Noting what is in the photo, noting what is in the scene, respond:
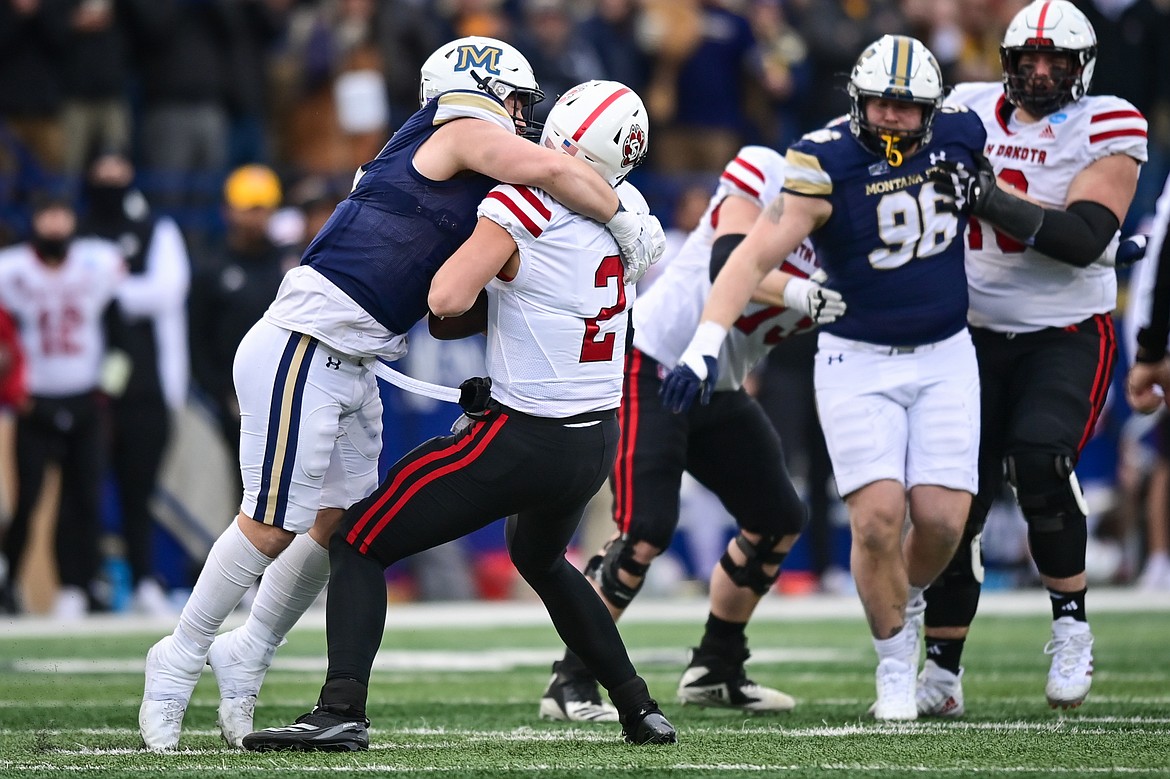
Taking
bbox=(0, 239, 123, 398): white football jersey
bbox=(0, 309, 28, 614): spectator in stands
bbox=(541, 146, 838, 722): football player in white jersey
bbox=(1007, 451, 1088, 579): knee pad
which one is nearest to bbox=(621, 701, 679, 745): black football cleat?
bbox=(541, 146, 838, 722): football player in white jersey

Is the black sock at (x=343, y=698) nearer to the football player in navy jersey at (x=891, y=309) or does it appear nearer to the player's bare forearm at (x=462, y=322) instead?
the player's bare forearm at (x=462, y=322)

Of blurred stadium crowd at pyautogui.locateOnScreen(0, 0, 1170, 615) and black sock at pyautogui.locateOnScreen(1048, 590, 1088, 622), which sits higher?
blurred stadium crowd at pyautogui.locateOnScreen(0, 0, 1170, 615)

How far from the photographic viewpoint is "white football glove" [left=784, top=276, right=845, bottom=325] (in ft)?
18.2

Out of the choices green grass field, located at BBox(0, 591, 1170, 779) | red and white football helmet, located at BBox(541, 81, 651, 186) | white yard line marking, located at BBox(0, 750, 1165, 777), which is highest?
red and white football helmet, located at BBox(541, 81, 651, 186)

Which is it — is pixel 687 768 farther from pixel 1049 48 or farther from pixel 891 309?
pixel 1049 48

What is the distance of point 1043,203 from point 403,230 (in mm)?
2450

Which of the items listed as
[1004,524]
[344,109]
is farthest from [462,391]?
[1004,524]

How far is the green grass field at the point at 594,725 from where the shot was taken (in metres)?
4.32

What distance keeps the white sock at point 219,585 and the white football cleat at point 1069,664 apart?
2611 millimetres

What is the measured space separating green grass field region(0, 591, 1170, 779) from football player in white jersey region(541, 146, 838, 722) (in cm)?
31

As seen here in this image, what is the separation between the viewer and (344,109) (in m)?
11.7

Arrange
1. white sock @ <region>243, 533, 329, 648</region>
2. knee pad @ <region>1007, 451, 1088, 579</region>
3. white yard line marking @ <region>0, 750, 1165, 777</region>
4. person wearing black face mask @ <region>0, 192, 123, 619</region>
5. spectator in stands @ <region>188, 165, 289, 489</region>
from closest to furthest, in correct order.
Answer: white yard line marking @ <region>0, 750, 1165, 777</region> < white sock @ <region>243, 533, 329, 648</region> < knee pad @ <region>1007, 451, 1088, 579</region> < person wearing black face mask @ <region>0, 192, 123, 619</region> < spectator in stands @ <region>188, 165, 289, 489</region>

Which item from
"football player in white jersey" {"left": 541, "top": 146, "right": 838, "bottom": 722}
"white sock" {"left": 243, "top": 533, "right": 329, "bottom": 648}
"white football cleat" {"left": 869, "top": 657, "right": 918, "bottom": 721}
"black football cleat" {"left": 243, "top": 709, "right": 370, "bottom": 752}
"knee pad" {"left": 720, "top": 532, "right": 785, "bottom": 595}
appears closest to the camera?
"black football cleat" {"left": 243, "top": 709, "right": 370, "bottom": 752}

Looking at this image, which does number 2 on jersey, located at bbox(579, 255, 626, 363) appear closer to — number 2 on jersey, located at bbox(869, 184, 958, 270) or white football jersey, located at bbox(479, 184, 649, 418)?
white football jersey, located at bbox(479, 184, 649, 418)
